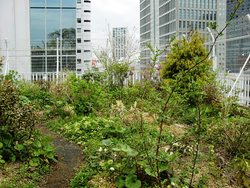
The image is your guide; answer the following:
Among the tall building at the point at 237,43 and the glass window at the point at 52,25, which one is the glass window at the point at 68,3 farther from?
the tall building at the point at 237,43

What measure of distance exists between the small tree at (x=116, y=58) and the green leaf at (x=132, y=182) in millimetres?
4648

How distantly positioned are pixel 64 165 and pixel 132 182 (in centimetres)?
102

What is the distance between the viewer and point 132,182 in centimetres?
180

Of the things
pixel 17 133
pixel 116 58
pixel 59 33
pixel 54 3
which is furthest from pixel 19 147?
pixel 54 3

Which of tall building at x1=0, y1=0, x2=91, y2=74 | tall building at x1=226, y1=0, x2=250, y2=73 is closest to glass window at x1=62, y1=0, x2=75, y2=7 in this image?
tall building at x1=0, y1=0, x2=91, y2=74

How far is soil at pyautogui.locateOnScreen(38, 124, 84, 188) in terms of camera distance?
210cm

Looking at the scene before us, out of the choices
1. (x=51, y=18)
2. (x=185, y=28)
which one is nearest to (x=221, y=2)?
(x=185, y=28)

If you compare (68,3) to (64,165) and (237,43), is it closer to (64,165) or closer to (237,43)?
(237,43)

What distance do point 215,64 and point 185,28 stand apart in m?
60.9

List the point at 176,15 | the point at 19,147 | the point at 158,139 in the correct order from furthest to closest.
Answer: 1. the point at 176,15
2. the point at 19,147
3. the point at 158,139

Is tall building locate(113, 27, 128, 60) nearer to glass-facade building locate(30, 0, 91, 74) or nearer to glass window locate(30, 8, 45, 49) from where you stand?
glass-facade building locate(30, 0, 91, 74)

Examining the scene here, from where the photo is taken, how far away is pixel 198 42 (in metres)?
6.30

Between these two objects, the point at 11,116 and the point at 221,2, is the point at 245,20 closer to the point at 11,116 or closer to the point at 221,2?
the point at 11,116

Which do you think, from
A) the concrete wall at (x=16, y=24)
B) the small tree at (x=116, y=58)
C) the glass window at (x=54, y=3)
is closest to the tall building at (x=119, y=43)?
the small tree at (x=116, y=58)
